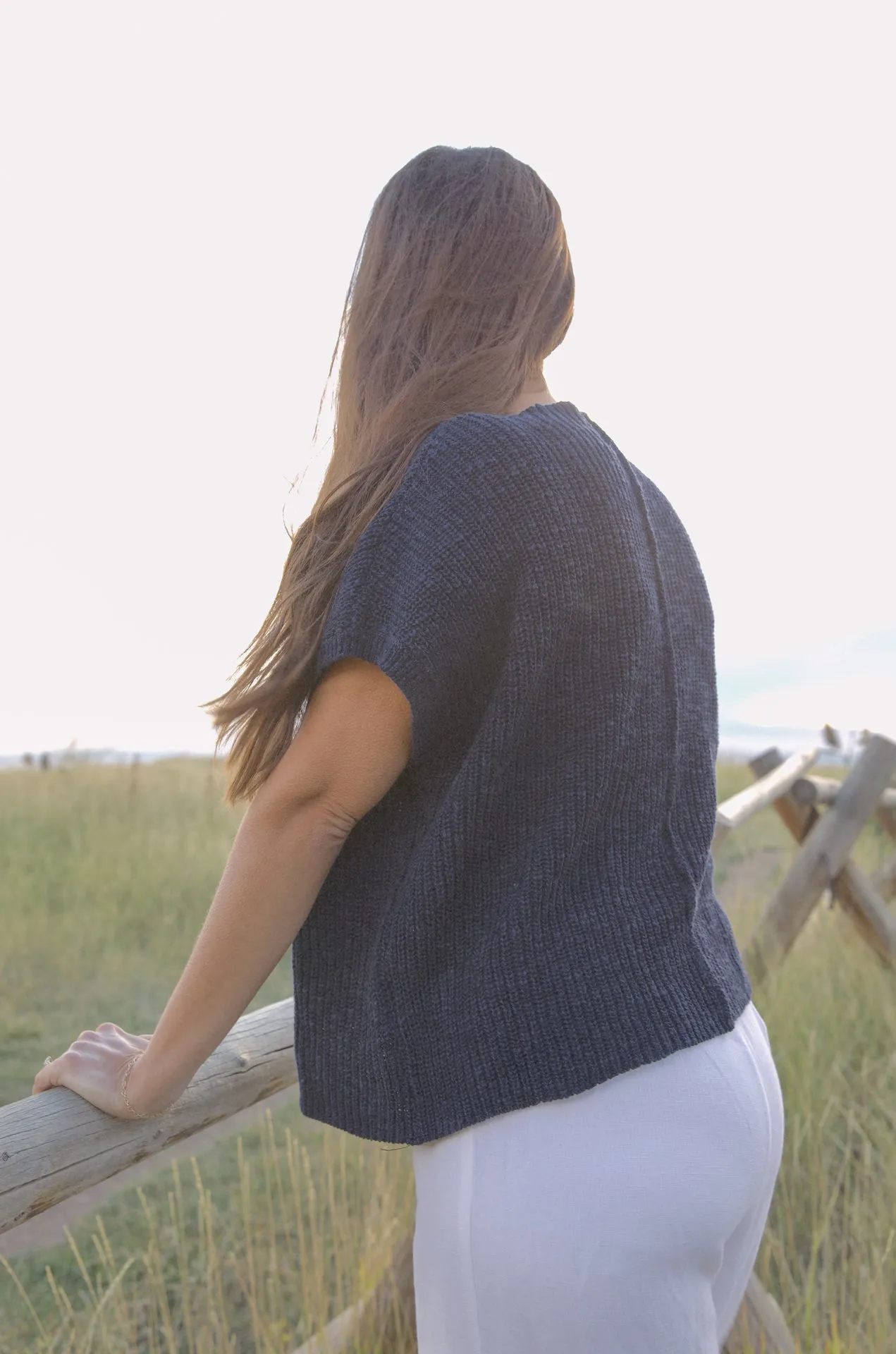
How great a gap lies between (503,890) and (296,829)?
0.69 ft

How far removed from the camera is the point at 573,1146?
102 centimetres

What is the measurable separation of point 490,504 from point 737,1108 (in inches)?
24.2

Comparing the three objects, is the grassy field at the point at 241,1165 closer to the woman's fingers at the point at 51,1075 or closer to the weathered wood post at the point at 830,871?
the weathered wood post at the point at 830,871

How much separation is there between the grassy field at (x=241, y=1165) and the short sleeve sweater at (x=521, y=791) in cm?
112

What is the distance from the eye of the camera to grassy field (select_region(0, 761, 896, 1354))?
224cm

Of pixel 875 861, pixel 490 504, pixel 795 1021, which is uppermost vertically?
pixel 490 504

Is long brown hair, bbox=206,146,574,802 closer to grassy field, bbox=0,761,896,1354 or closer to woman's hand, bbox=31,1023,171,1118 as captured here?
woman's hand, bbox=31,1023,171,1118

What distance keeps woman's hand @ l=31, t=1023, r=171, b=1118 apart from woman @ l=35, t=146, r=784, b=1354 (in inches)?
0.6

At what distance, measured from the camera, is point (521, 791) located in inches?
43.8

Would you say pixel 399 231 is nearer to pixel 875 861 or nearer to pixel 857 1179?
pixel 857 1179

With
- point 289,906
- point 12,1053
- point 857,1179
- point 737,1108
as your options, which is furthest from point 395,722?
point 12,1053

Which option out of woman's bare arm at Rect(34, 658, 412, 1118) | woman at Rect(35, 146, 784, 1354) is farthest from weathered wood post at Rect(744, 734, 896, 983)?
woman's bare arm at Rect(34, 658, 412, 1118)

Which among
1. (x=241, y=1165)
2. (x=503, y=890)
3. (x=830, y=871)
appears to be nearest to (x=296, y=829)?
(x=503, y=890)

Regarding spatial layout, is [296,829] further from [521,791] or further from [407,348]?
[407,348]
